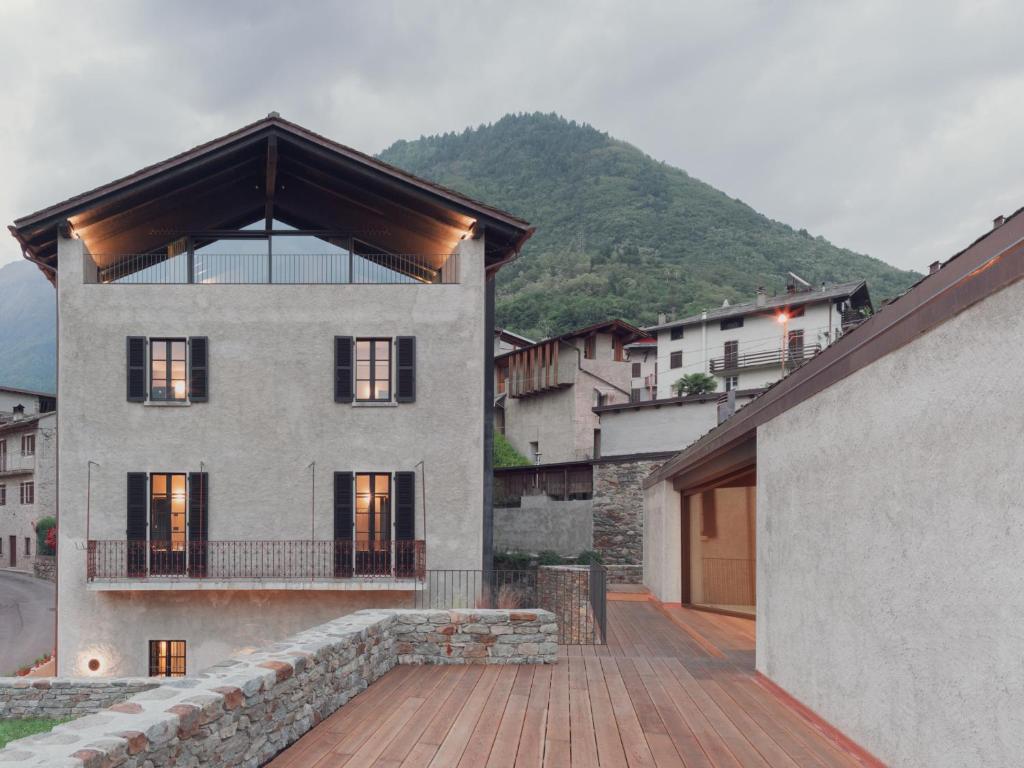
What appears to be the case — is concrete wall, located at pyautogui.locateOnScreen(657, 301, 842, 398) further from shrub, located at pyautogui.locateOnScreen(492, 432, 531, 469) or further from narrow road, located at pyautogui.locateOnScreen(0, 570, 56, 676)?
narrow road, located at pyautogui.locateOnScreen(0, 570, 56, 676)

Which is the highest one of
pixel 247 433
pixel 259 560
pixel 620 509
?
pixel 247 433

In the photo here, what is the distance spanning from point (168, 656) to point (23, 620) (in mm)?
14743

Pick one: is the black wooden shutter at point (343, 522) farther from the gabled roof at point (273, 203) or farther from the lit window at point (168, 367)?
the gabled roof at point (273, 203)

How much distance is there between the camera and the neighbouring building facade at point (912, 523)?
338 cm

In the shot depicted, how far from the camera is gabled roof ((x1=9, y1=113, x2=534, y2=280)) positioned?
13500 mm

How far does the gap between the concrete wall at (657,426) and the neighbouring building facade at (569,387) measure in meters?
7.67

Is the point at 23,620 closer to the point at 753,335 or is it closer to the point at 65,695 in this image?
the point at 65,695

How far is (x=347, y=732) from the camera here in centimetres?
548

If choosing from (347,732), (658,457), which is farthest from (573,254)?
(347,732)

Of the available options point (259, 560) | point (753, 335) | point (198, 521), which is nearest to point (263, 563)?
point (259, 560)

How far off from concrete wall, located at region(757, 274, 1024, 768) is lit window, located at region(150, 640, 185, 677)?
10564mm

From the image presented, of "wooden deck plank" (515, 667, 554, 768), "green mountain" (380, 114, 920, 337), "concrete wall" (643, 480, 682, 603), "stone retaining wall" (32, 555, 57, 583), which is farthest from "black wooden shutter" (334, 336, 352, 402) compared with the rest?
"green mountain" (380, 114, 920, 337)

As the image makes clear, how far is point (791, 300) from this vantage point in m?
41.8

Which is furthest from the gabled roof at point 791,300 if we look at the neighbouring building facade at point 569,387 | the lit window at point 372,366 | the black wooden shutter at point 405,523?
the black wooden shutter at point 405,523
